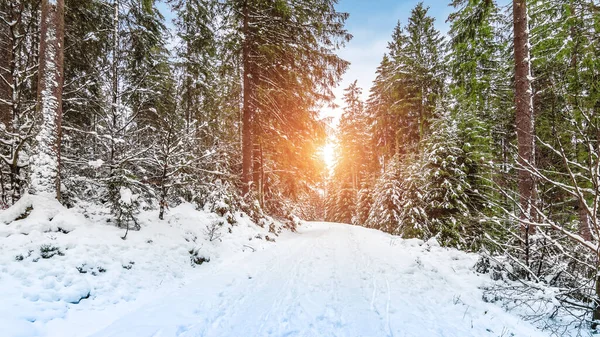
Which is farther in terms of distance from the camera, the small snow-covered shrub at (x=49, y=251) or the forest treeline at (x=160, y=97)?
the forest treeline at (x=160, y=97)

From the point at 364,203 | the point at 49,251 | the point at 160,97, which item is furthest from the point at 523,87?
the point at 364,203

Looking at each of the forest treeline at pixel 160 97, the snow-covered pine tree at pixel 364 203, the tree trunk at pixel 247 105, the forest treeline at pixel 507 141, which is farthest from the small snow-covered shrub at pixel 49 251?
the snow-covered pine tree at pixel 364 203

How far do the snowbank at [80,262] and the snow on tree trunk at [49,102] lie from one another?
47cm

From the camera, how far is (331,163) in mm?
34500

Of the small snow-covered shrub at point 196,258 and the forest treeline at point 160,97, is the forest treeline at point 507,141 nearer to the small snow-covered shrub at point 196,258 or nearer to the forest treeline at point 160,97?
the forest treeline at point 160,97

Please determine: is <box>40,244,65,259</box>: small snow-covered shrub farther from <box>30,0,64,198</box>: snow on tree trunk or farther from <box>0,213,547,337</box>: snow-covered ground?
<box>30,0,64,198</box>: snow on tree trunk

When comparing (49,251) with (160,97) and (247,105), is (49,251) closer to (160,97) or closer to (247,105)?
(160,97)

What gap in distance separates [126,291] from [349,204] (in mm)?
28100

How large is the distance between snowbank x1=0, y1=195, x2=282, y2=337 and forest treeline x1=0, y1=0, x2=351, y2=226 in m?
0.66

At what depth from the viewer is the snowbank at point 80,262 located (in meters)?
3.44

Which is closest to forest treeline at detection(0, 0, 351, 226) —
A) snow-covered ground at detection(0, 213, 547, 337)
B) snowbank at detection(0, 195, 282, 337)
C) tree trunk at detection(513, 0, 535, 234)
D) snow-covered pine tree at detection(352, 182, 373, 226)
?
snowbank at detection(0, 195, 282, 337)

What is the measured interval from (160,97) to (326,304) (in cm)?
1102

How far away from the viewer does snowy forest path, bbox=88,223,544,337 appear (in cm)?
328

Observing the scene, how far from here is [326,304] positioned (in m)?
4.03
